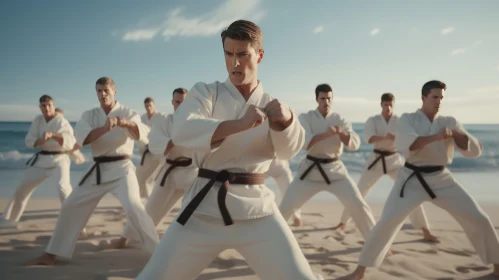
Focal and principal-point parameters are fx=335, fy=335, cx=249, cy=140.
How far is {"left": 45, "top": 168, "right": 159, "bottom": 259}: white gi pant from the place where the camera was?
3.61m

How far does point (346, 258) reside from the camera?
169 inches

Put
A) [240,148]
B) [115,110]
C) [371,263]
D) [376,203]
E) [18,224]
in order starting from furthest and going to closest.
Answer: [376,203] → [18,224] → [115,110] → [371,263] → [240,148]

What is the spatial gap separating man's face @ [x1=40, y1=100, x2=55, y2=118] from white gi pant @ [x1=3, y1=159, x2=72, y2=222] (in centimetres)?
82

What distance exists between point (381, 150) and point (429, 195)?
2694mm

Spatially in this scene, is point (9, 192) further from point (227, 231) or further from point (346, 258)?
point (227, 231)

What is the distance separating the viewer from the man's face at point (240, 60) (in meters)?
1.80

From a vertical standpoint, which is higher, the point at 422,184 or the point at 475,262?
the point at 422,184

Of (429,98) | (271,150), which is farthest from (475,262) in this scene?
(271,150)

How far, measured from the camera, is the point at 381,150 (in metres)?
6.15

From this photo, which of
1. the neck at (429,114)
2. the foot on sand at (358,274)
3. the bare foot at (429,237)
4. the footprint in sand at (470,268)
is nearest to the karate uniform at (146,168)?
the foot on sand at (358,274)

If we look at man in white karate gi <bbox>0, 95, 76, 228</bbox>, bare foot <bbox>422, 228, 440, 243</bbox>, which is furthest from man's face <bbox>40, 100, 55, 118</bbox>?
bare foot <bbox>422, 228, 440, 243</bbox>

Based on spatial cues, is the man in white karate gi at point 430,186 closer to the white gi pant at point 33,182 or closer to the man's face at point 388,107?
the man's face at point 388,107

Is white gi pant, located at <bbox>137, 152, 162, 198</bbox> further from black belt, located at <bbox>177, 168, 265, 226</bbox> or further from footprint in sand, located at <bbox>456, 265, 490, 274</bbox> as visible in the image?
footprint in sand, located at <bbox>456, 265, 490, 274</bbox>

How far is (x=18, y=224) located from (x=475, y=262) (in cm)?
701
